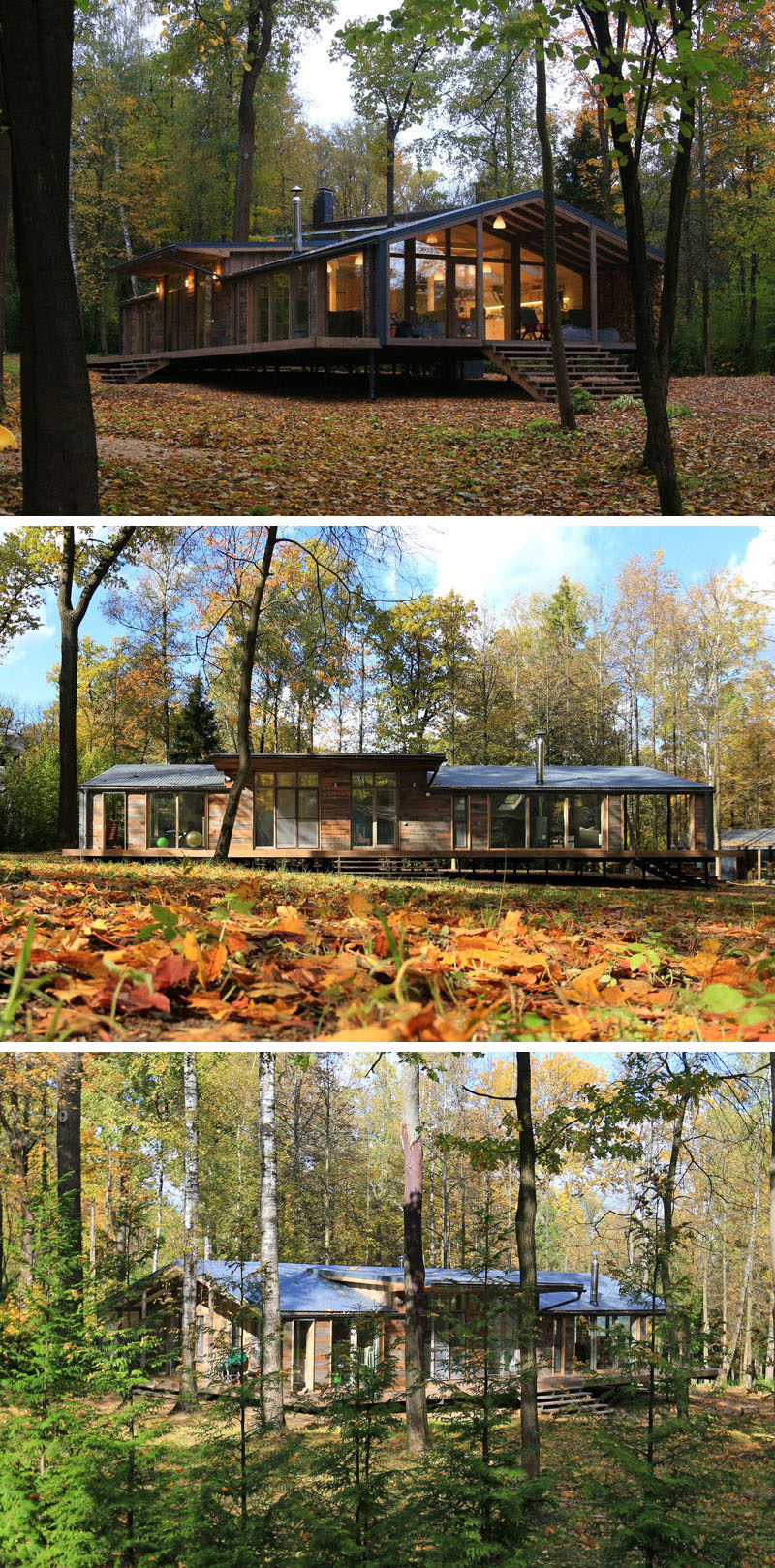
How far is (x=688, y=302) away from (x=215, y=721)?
1014cm

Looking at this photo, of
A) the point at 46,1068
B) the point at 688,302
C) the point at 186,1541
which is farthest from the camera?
the point at 46,1068

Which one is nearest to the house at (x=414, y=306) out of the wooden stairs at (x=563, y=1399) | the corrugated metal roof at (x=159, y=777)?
the corrugated metal roof at (x=159, y=777)

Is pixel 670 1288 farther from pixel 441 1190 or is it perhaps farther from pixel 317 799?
pixel 441 1190

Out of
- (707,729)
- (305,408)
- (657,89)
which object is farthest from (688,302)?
(707,729)

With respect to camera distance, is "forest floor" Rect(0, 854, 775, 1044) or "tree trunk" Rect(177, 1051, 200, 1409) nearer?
"forest floor" Rect(0, 854, 775, 1044)

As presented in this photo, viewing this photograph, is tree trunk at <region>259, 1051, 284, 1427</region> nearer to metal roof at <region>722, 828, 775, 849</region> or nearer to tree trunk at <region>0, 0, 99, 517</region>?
tree trunk at <region>0, 0, 99, 517</region>

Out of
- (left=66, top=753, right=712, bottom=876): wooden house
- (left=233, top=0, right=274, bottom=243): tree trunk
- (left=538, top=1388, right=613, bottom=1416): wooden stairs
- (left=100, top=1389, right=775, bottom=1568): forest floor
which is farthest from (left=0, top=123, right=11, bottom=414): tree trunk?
(left=538, top=1388, right=613, bottom=1416): wooden stairs

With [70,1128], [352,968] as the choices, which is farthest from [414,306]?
[352,968]

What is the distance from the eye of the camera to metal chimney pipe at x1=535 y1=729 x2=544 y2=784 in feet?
9.65

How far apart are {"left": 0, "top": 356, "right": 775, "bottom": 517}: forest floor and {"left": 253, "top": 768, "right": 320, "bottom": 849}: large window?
3.56 meters

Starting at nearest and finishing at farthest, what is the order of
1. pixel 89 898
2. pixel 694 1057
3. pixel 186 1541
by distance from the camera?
pixel 89 898, pixel 186 1541, pixel 694 1057

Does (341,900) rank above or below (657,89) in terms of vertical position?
below

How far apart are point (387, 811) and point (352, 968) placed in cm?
119

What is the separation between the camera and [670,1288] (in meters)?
6.55
